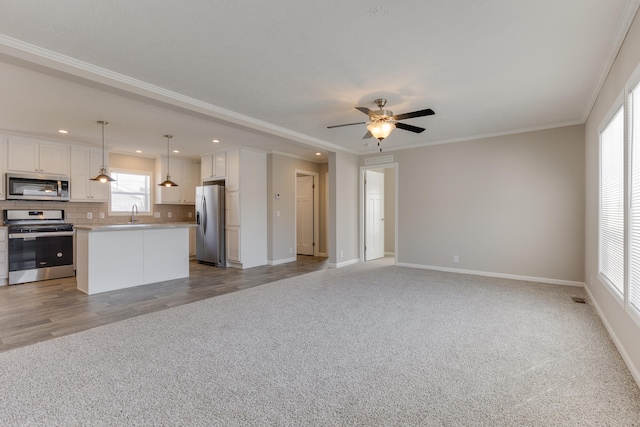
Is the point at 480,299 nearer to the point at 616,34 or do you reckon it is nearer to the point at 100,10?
the point at 616,34

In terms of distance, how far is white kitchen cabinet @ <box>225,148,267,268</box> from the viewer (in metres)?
6.35

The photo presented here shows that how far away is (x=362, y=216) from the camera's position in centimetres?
693

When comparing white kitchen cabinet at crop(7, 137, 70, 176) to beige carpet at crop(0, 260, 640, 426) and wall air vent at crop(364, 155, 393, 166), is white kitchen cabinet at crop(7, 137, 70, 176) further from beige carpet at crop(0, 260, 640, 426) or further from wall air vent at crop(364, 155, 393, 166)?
wall air vent at crop(364, 155, 393, 166)

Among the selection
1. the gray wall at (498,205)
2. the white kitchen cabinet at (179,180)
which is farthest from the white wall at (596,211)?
the white kitchen cabinet at (179,180)

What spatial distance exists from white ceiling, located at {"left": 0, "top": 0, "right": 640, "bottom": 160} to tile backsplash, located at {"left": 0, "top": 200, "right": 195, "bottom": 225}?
64.0 inches

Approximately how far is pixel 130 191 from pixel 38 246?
6.85 ft

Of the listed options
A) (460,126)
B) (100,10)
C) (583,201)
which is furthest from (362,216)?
(100,10)

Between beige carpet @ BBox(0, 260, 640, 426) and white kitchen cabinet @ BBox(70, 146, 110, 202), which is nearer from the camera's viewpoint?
beige carpet @ BBox(0, 260, 640, 426)

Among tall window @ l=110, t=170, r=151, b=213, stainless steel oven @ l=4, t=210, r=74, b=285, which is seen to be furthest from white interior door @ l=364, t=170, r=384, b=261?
stainless steel oven @ l=4, t=210, r=74, b=285

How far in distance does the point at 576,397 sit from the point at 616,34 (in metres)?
2.69

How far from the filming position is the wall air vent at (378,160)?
6559 mm

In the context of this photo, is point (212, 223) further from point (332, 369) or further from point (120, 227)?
point (332, 369)

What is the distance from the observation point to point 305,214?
823 centimetres

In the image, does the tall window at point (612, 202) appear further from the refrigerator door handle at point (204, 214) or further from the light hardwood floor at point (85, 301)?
the refrigerator door handle at point (204, 214)
